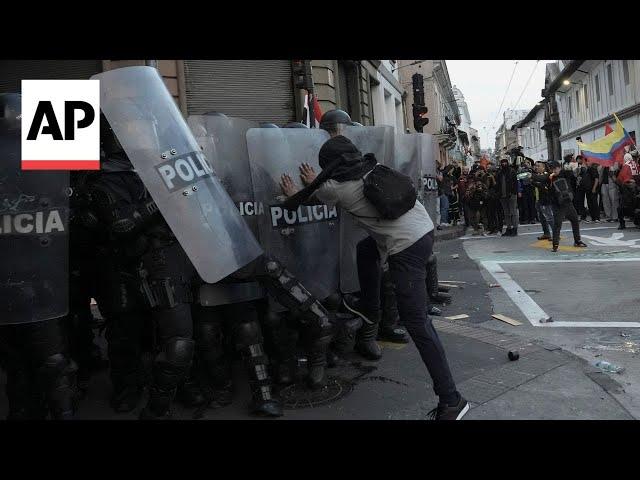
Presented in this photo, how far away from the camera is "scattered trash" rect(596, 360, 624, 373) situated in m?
3.67

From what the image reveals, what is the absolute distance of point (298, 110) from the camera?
11312 mm

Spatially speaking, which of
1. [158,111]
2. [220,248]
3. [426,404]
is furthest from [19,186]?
[426,404]

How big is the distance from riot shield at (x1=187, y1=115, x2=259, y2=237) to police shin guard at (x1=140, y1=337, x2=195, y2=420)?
962 mm

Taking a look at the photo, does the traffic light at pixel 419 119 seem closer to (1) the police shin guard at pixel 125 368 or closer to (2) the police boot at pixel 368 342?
(2) the police boot at pixel 368 342

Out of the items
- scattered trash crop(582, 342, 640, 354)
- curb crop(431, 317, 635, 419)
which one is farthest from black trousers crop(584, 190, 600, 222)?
scattered trash crop(582, 342, 640, 354)

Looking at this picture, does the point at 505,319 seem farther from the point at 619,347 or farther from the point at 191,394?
the point at 191,394

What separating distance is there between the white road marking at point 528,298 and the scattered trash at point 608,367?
111cm

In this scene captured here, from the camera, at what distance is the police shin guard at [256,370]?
309cm

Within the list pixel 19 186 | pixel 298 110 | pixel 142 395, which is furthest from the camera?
pixel 298 110

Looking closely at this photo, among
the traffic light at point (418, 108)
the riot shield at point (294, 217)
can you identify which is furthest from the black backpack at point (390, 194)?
the traffic light at point (418, 108)

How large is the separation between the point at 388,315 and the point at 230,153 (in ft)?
6.70

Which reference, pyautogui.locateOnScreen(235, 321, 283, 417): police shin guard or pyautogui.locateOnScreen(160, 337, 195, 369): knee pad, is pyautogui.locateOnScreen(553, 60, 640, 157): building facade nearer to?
pyautogui.locateOnScreen(235, 321, 283, 417): police shin guard
